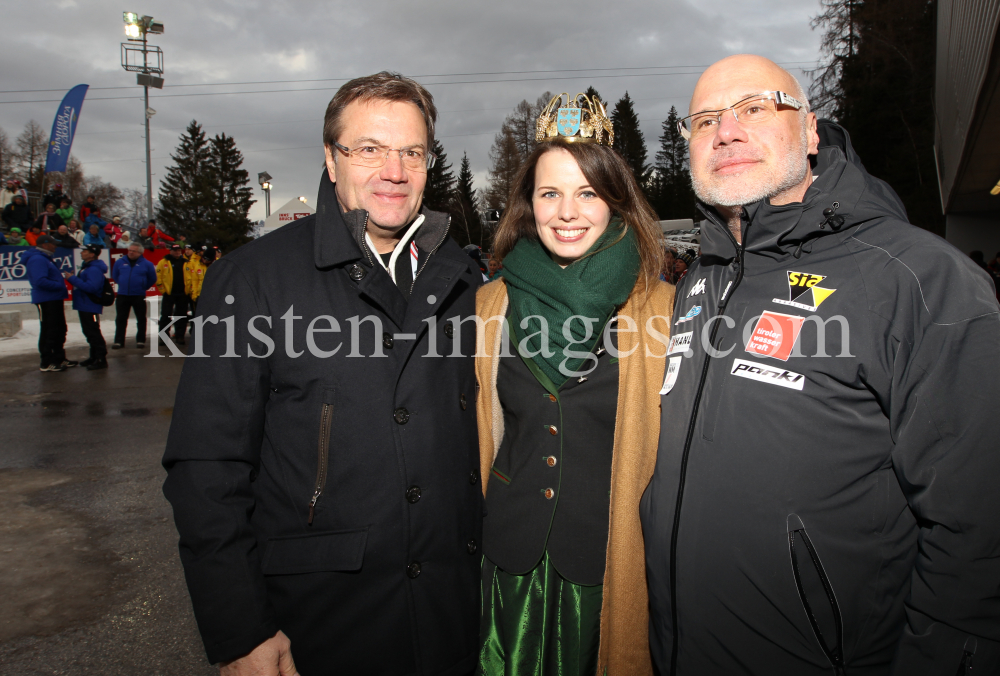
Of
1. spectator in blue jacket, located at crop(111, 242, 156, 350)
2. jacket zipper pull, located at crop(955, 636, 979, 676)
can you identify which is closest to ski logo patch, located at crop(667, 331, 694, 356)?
jacket zipper pull, located at crop(955, 636, 979, 676)

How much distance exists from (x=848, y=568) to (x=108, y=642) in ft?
11.1

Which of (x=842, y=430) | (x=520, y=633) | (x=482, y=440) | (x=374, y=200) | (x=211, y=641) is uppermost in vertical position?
(x=374, y=200)

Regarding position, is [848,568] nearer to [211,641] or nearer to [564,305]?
[564,305]

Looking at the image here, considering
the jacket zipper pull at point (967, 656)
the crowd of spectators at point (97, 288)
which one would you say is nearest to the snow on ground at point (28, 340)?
the crowd of spectators at point (97, 288)

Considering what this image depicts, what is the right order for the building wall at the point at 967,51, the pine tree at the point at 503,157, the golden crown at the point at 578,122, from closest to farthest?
the golden crown at the point at 578,122, the building wall at the point at 967,51, the pine tree at the point at 503,157

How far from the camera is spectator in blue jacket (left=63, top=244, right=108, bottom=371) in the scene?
32.8 ft

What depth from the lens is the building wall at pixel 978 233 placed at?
23.2m

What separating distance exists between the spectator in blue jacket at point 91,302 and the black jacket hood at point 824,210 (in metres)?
11.1

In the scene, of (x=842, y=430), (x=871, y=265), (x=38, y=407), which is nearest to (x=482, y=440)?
(x=842, y=430)

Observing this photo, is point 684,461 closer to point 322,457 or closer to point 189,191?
point 322,457

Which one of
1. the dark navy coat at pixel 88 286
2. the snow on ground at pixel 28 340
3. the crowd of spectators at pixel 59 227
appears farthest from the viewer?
the crowd of spectators at pixel 59 227

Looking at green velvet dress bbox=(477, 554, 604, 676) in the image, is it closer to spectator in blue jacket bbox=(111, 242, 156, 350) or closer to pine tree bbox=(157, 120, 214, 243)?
spectator in blue jacket bbox=(111, 242, 156, 350)

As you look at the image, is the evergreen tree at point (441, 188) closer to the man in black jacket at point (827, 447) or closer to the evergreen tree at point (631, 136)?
the evergreen tree at point (631, 136)

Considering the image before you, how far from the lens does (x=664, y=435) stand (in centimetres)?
193
